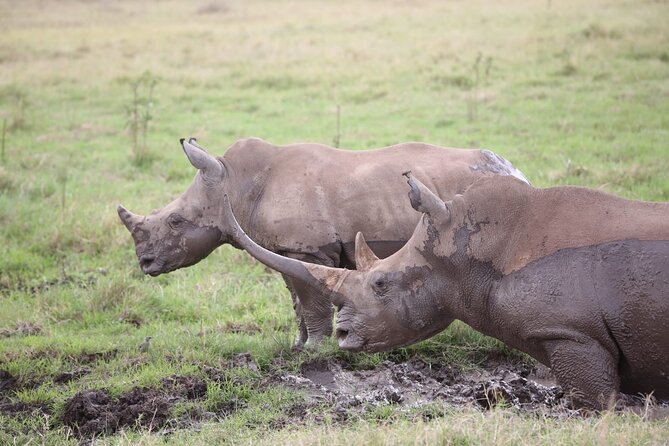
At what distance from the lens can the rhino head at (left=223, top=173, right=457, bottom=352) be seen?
542 centimetres

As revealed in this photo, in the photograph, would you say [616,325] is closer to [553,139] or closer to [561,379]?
[561,379]

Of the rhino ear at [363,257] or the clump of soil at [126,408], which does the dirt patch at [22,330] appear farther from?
the rhino ear at [363,257]

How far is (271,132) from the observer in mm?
14562

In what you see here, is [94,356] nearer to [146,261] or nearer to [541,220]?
[146,261]

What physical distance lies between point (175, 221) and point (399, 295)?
7.95 ft

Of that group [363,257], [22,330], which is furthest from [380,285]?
[22,330]

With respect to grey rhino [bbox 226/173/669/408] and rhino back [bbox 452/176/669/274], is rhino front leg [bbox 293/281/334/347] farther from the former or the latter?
rhino back [bbox 452/176/669/274]

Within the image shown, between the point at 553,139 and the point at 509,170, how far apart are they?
6.23 m

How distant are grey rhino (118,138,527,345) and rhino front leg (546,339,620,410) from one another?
6.78 ft

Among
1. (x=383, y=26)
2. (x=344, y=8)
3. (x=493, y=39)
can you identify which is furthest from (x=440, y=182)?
(x=344, y=8)

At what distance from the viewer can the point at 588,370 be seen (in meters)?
4.94

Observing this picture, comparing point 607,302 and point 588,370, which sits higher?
point 607,302

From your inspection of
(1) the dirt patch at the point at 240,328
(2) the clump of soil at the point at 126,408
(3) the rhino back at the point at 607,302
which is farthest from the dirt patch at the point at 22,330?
(3) the rhino back at the point at 607,302

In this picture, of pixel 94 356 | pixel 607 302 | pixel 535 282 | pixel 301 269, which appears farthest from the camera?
pixel 94 356
